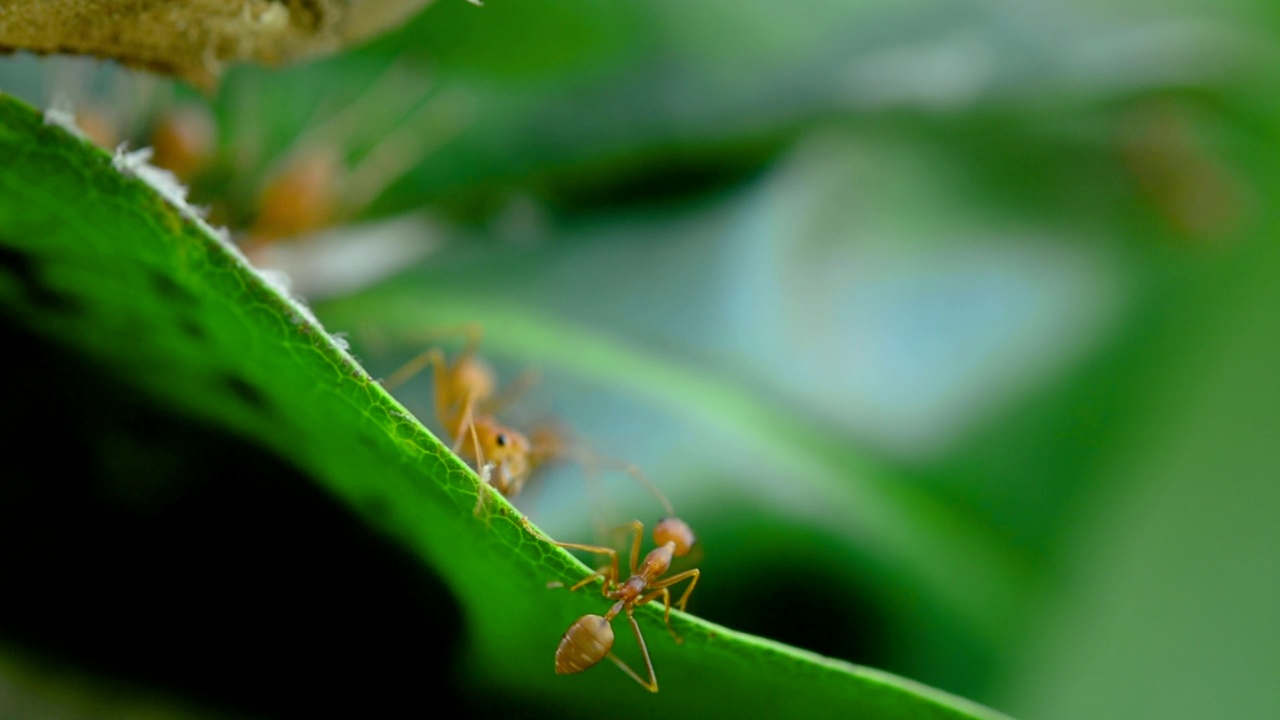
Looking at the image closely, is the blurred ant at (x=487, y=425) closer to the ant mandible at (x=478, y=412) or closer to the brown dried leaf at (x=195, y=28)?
the ant mandible at (x=478, y=412)

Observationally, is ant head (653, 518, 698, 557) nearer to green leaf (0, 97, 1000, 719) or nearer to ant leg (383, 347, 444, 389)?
green leaf (0, 97, 1000, 719)

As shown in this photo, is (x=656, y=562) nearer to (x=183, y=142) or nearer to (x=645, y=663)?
(x=645, y=663)

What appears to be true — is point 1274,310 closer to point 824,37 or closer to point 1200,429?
point 1200,429

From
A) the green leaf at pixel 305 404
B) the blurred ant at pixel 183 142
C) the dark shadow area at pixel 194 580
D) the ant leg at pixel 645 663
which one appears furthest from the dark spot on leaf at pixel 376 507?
the blurred ant at pixel 183 142

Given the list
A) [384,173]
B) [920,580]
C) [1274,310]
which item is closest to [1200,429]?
[1274,310]


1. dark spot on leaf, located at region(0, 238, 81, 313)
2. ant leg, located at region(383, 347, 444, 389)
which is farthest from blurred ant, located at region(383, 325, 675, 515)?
dark spot on leaf, located at region(0, 238, 81, 313)

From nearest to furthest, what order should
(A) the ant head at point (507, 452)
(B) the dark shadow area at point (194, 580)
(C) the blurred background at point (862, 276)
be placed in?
(B) the dark shadow area at point (194, 580) < (A) the ant head at point (507, 452) < (C) the blurred background at point (862, 276)
